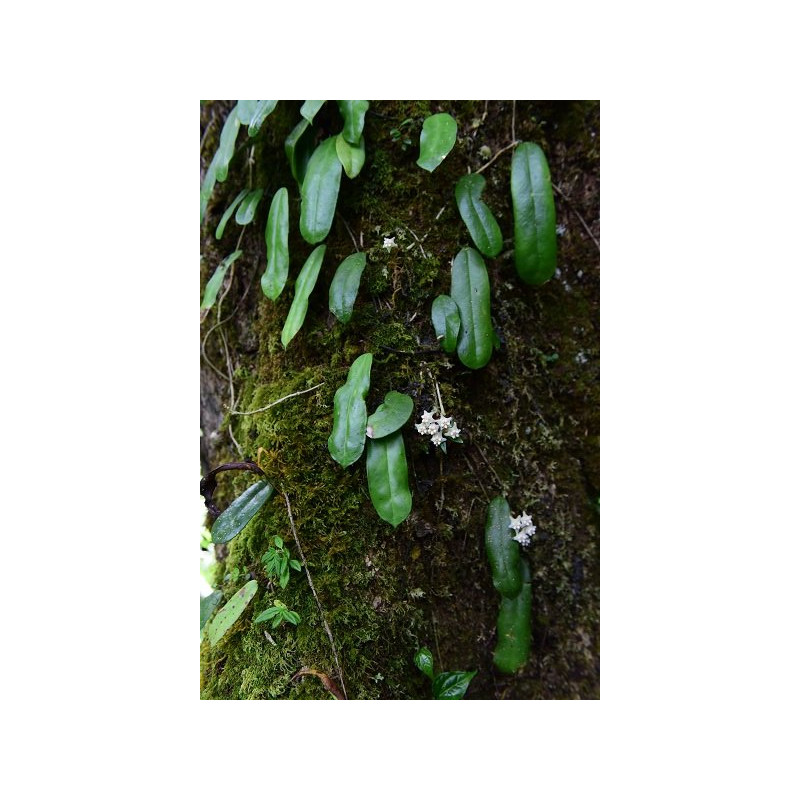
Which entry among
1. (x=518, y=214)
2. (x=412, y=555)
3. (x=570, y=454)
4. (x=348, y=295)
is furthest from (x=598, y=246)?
(x=412, y=555)

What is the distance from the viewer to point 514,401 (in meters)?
1.27

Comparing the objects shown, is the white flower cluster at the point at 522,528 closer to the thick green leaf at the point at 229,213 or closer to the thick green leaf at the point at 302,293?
the thick green leaf at the point at 302,293

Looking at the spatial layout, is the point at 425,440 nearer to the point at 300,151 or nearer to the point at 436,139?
the point at 436,139

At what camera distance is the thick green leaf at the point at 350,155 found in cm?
121

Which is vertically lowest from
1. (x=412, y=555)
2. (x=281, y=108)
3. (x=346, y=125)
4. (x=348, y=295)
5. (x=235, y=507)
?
(x=412, y=555)

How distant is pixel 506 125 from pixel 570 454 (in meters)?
0.91

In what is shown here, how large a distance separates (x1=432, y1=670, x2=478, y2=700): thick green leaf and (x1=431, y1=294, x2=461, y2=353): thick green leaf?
766 mm

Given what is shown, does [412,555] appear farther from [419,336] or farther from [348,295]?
[348,295]

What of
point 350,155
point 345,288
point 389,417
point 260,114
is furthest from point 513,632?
point 260,114

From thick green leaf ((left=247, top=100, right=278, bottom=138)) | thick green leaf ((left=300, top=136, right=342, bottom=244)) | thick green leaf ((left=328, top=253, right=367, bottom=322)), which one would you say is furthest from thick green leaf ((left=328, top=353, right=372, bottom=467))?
thick green leaf ((left=247, top=100, right=278, bottom=138))

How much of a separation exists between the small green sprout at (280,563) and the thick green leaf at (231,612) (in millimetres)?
61

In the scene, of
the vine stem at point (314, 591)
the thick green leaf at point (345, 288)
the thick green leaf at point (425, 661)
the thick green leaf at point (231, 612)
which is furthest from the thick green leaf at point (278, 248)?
the thick green leaf at point (425, 661)

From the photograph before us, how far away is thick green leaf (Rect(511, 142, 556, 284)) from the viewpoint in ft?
3.97

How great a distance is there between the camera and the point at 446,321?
117cm
